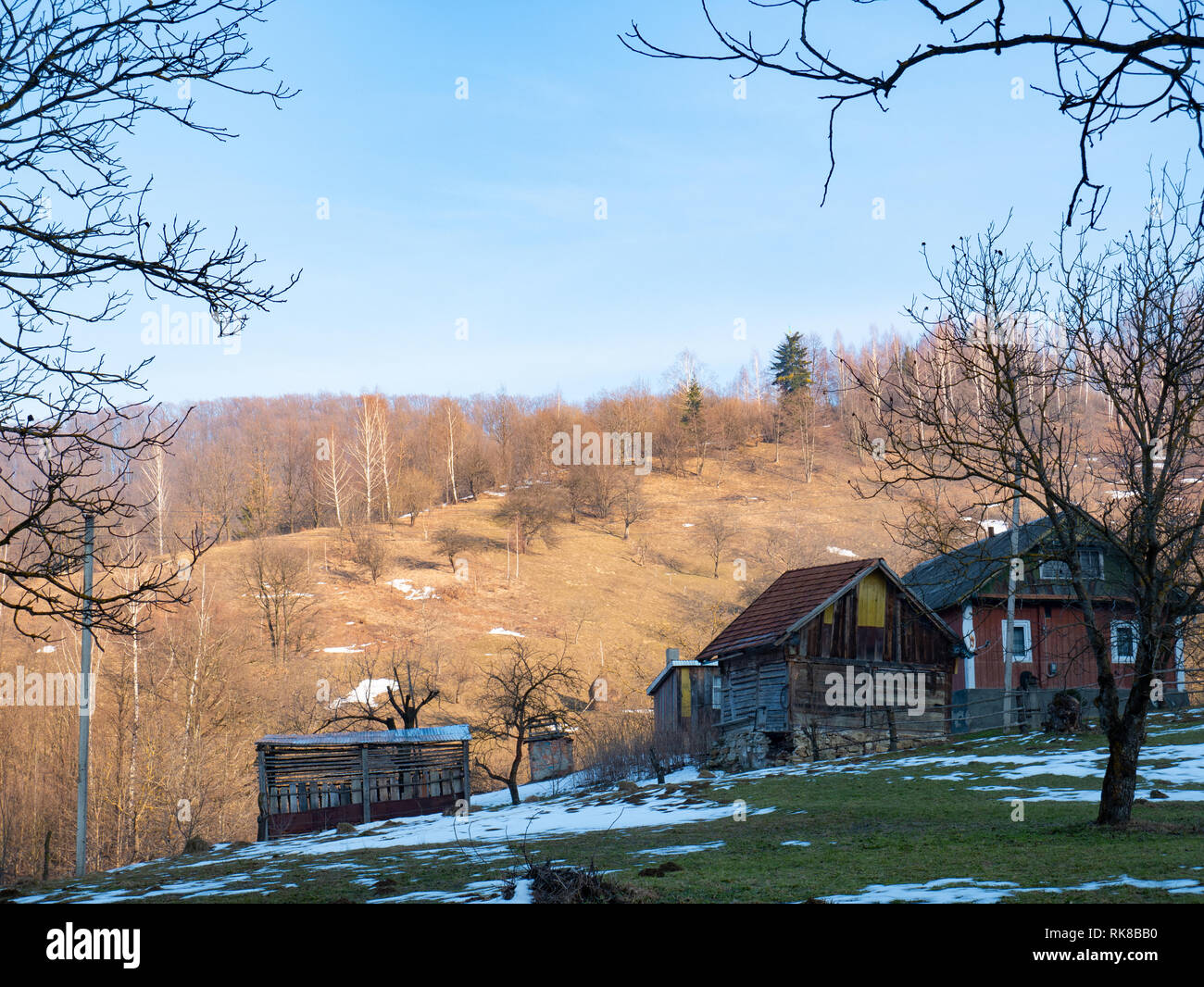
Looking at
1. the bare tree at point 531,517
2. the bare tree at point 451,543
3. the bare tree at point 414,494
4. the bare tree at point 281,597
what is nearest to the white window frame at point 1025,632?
the bare tree at point 281,597

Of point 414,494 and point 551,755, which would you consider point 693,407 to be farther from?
point 551,755

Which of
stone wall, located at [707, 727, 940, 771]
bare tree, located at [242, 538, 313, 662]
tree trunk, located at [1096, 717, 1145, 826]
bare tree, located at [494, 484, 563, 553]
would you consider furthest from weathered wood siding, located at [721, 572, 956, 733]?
bare tree, located at [494, 484, 563, 553]

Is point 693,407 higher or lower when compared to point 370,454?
higher

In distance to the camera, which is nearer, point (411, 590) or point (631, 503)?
point (411, 590)

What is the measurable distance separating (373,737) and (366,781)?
1.29 meters

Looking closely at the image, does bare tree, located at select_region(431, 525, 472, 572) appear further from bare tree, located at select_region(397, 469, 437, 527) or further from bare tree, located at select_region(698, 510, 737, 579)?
bare tree, located at select_region(698, 510, 737, 579)

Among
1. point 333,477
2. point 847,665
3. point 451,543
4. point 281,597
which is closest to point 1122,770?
point 847,665

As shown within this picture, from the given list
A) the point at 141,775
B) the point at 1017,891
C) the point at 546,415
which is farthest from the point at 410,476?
the point at 1017,891

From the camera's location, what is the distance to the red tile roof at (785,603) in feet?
105

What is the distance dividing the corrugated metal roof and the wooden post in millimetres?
415

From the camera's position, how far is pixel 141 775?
3509 cm

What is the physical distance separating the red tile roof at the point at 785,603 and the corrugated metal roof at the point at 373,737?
389 inches

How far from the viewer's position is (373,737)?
1125 inches
